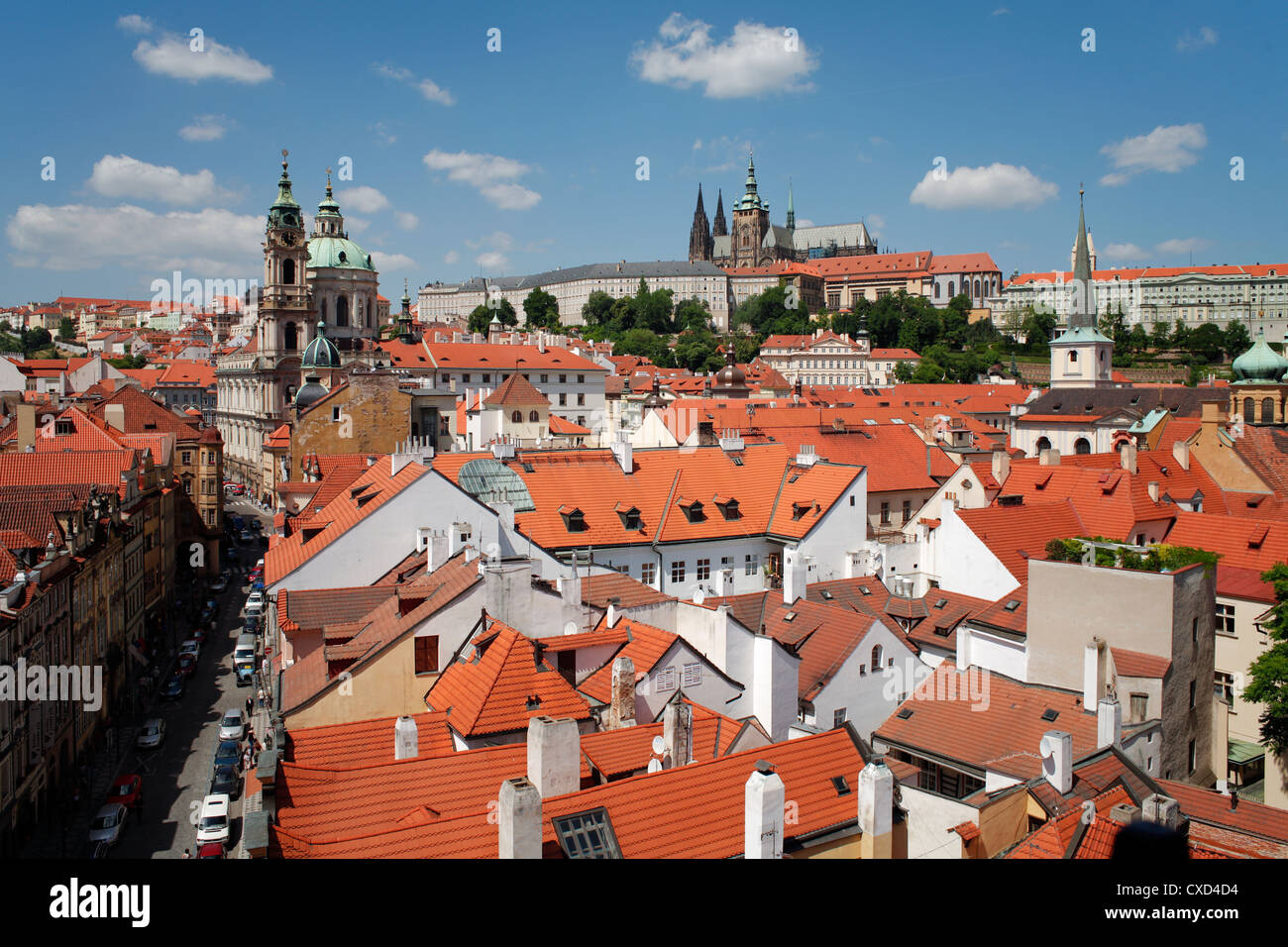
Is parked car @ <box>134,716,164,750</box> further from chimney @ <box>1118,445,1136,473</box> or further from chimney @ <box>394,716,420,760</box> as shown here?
chimney @ <box>1118,445,1136,473</box>

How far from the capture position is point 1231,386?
55.7 metres

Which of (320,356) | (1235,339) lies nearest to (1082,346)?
(1235,339)

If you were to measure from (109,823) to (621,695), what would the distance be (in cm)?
1152

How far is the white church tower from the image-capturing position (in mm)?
71000

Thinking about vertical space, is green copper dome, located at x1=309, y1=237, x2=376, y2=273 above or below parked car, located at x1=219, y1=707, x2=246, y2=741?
above

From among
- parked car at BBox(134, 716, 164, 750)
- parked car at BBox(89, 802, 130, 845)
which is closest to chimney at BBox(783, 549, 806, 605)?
parked car at BBox(89, 802, 130, 845)

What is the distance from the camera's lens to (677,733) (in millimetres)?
13648

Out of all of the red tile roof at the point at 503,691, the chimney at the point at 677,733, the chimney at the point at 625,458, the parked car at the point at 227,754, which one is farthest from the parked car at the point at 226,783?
the chimney at the point at 625,458

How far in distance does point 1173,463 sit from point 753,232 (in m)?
159

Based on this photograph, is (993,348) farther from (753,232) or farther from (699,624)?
(699,624)

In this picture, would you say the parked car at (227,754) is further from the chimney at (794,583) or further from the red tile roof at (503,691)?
the chimney at (794,583)

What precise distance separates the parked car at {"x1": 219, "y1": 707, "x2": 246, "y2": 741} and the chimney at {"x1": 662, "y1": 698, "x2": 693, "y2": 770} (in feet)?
49.9
